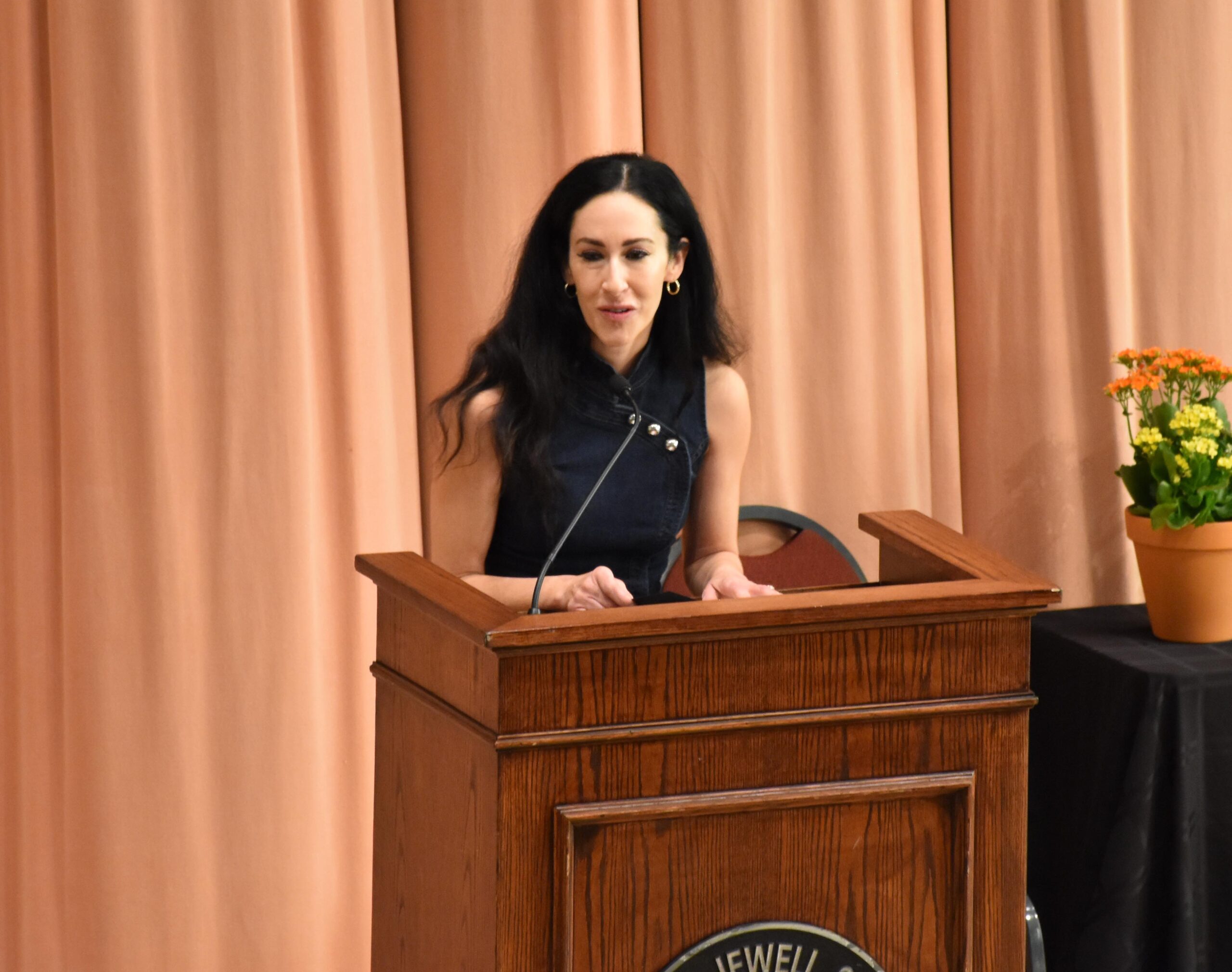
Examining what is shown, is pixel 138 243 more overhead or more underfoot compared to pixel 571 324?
more overhead

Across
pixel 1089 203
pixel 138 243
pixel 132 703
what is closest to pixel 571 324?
pixel 138 243

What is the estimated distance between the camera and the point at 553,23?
258 cm

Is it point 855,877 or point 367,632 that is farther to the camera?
point 367,632

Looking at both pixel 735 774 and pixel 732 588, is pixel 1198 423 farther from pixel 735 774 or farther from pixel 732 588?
pixel 735 774

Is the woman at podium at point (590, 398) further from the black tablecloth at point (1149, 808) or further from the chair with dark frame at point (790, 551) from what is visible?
the black tablecloth at point (1149, 808)

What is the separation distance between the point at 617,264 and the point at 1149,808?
1.26 meters

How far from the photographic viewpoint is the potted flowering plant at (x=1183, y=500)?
249 cm

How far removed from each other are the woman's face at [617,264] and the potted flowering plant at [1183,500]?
1096mm

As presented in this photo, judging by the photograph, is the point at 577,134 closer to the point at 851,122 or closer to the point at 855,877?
the point at 851,122

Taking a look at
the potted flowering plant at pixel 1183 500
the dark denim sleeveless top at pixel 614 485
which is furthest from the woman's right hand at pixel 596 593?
the potted flowering plant at pixel 1183 500

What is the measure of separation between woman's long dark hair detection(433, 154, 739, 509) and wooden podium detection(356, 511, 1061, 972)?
365 millimetres

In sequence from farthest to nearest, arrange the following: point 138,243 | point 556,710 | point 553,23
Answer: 1. point 553,23
2. point 138,243
3. point 556,710

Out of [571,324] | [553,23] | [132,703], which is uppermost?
[553,23]

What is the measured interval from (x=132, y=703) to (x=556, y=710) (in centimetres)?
138
